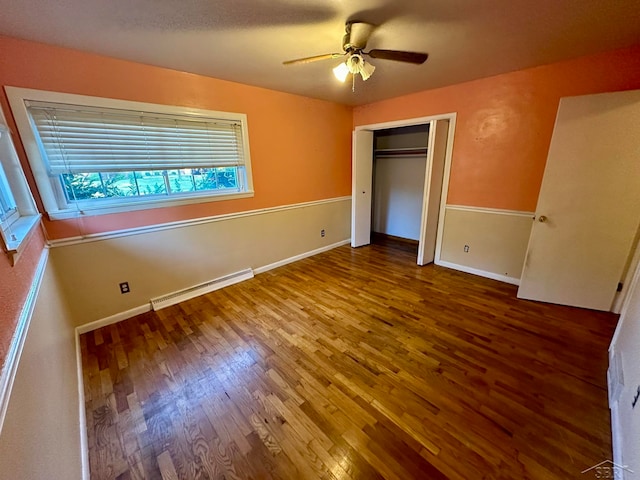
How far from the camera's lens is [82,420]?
4.72ft

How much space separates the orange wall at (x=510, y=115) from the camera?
86.7 inches

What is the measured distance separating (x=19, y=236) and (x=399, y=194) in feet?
14.8

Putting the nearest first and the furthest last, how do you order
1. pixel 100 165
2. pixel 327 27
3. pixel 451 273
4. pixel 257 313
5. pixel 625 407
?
1. pixel 625 407
2. pixel 327 27
3. pixel 100 165
4. pixel 257 313
5. pixel 451 273

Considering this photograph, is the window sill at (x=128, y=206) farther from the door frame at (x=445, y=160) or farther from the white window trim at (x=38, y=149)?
the door frame at (x=445, y=160)

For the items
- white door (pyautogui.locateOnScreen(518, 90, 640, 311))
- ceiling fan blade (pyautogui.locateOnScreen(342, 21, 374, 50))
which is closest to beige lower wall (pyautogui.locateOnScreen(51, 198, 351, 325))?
ceiling fan blade (pyautogui.locateOnScreen(342, 21, 374, 50))

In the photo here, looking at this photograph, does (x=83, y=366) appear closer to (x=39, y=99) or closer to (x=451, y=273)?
(x=39, y=99)

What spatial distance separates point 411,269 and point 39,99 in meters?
3.91

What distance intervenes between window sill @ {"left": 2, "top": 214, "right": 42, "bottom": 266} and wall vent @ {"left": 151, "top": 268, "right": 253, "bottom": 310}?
1.17m

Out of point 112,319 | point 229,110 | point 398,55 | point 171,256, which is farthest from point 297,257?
point 398,55

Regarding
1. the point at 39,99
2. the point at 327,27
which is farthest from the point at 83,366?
the point at 327,27

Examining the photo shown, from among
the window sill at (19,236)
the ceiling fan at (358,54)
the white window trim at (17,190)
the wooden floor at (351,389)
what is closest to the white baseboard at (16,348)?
the window sill at (19,236)

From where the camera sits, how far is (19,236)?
1.31 meters

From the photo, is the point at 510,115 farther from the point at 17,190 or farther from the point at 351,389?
the point at 17,190

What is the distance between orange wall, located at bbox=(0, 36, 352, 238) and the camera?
1.85 metres
